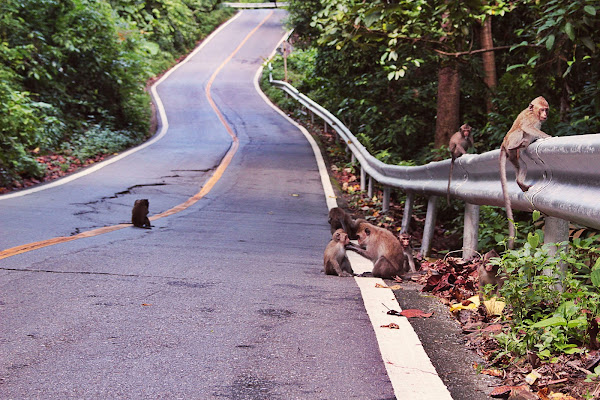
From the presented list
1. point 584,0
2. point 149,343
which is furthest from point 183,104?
point 149,343

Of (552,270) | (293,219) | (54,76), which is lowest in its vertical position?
(293,219)

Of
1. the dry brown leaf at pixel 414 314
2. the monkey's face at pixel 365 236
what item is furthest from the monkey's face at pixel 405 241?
the dry brown leaf at pixel 414 314

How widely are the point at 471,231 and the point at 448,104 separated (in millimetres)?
6874

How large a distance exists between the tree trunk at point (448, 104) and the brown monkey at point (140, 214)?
6250 millimetres

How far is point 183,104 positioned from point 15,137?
1705 centimetres

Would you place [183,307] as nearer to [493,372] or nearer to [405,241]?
[493,372]

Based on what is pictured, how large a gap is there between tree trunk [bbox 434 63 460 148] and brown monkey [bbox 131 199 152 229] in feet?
20.5

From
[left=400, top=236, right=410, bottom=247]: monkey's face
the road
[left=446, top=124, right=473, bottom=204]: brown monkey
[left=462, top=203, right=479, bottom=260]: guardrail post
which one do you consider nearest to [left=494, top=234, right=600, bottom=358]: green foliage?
the road

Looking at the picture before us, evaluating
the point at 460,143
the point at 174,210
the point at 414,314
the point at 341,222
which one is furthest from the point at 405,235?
the point at 174,210

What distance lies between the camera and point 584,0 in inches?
291

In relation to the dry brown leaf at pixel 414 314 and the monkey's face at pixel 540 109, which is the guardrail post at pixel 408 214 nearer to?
the monkey's face at pixel 540 109

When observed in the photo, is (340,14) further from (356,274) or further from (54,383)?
(54,383)

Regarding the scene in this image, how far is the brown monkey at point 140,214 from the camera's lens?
8.45 meters

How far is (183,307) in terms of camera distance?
4.32 meters
